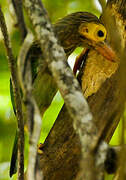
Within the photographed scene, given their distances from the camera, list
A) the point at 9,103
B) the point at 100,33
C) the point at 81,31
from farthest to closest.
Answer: the point at 9,103 → the point at 81,31 → the point at 100,33

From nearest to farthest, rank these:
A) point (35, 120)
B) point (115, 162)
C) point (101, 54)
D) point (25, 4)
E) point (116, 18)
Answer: point (35, 120) < point (115, 162) < point (25, 4) < point (116, 18) < point (101, 54)

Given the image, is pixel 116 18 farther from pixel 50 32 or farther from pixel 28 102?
pixel 28 102

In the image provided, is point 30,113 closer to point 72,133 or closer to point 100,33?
point 72,133

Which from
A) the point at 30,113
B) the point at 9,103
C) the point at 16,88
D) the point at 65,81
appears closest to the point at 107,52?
the point at 16,88

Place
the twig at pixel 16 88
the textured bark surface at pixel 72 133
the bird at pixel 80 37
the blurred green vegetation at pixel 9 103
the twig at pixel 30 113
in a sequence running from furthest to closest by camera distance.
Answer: the blurred green vegetation at pixel 9 103, the bird at pixel 80 37, the textured bark surface at pixel 72 133, the twig at pixel 16 88, the twig at pixel 30 113

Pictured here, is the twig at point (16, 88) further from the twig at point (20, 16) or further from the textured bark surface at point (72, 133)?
the twig at point (20, 16)

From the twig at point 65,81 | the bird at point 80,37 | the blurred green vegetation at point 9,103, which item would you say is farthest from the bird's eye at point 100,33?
the twig at point 65,81

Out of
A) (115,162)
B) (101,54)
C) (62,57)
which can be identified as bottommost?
(115,162)

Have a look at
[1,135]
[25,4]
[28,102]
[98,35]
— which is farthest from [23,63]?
[1,135]
